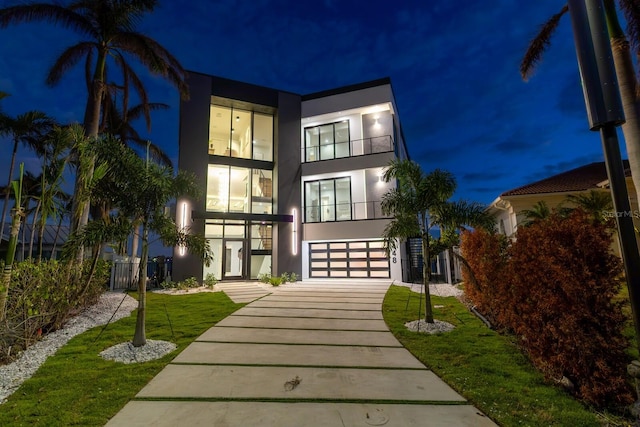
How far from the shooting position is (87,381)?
11.5 feet

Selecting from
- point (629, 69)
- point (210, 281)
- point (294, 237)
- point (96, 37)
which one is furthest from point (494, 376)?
point (96, 37)

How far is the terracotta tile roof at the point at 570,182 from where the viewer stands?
42.5ft

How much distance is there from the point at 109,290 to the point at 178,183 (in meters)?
9.20

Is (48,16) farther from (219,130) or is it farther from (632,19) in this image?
(632,19)

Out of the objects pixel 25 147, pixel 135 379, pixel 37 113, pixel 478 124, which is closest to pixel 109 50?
pixel 37 113

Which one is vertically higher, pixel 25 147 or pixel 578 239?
pixel 25 147

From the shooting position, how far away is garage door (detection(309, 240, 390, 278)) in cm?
1584

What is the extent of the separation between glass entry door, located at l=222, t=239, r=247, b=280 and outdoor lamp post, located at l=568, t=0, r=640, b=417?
47.5 ft

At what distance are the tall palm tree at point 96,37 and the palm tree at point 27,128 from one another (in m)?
1.53

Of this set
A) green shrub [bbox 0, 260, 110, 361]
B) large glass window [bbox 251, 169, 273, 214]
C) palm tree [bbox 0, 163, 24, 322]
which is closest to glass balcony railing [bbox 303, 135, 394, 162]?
large glass window [bbox 251, 169, 273, 214]

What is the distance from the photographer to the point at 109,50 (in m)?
9.96

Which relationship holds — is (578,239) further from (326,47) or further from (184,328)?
(326,47)

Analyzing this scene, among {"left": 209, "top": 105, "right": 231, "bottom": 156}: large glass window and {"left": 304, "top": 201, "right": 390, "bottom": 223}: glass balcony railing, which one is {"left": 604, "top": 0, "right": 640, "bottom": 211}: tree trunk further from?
{"left": 209, "top": 105, "right": 231, "bottom": 156}: large glass window

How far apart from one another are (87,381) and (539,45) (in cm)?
1463
